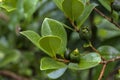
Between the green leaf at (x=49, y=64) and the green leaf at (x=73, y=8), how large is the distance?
14 cm

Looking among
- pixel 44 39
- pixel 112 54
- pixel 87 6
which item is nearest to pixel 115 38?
pixel 112 54

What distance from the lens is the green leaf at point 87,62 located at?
1.02 m

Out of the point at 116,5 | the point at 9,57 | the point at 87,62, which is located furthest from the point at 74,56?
the point at 9,57

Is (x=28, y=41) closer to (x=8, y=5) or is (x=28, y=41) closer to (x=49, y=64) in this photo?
(x=8, y=5)

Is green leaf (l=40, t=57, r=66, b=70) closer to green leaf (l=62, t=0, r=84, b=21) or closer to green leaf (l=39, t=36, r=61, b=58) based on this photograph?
green leaf (l=39, t=36, r=61, b=58)

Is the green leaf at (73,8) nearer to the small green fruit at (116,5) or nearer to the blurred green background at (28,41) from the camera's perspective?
the small green fruit at (116,5)

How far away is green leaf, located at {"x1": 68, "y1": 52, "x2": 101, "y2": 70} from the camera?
3.36 ft

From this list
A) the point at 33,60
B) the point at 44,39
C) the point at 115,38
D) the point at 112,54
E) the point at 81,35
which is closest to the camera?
the point at 44,39

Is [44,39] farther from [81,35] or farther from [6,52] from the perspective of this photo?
[6,52]

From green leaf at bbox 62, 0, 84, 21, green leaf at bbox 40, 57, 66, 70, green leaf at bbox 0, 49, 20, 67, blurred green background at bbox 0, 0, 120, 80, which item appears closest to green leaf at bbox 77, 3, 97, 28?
green leaf at bbox 62, 0, 84, 21

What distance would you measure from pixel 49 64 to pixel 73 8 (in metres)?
0.17

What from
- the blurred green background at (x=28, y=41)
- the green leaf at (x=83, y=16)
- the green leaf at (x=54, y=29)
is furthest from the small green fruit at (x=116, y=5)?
the blurred green background at (x=28, y=41)

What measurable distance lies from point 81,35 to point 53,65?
13 centimetres

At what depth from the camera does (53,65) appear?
1.03 metres
